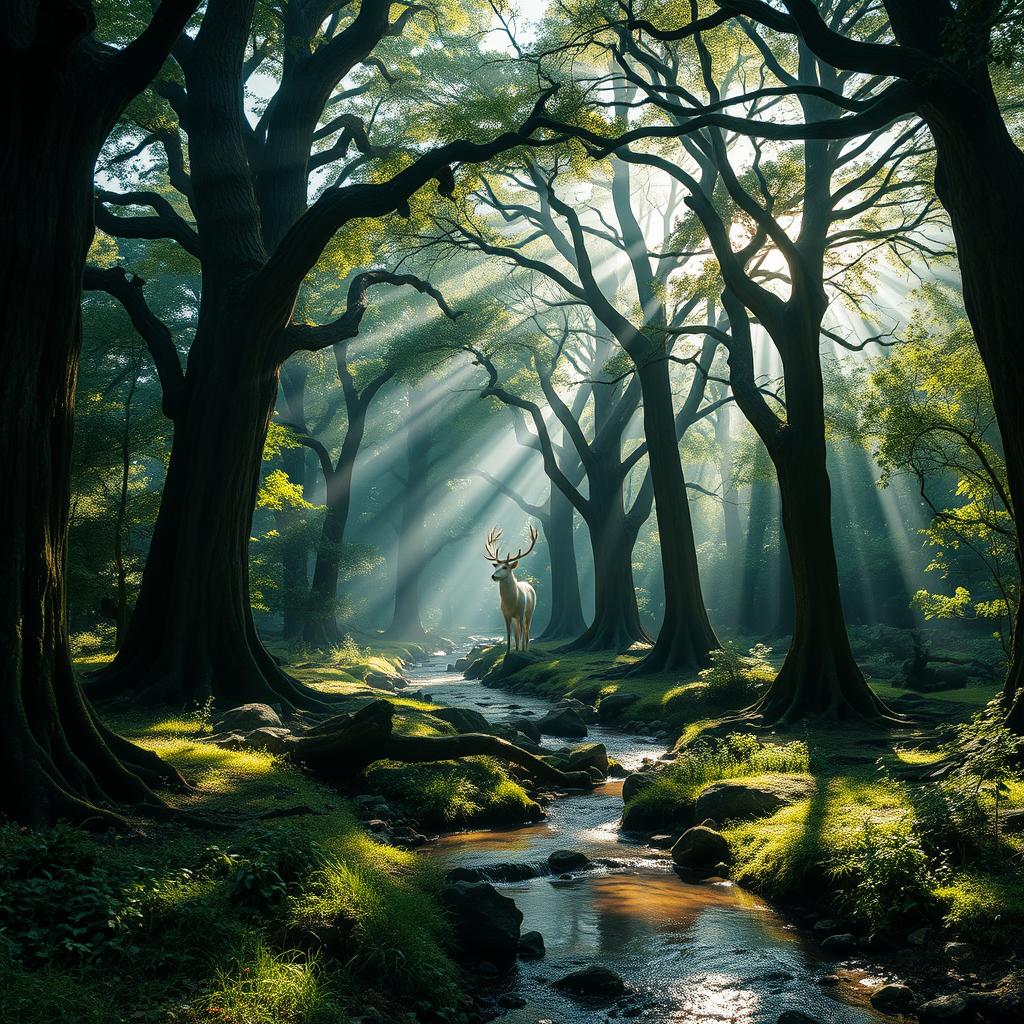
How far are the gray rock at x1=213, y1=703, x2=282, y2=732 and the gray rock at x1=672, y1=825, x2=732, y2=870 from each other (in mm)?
4811

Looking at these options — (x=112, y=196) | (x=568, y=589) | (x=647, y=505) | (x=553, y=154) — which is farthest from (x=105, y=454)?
(x=568, y=589)

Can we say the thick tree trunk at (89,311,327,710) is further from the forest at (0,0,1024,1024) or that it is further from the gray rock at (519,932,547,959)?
the gray rock at (519,932,547,959)

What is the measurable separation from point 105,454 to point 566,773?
12.5 meters

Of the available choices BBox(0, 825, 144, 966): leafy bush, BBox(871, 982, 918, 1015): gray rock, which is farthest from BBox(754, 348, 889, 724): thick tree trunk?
BBox(0, 825, 144, 966): leafy bush

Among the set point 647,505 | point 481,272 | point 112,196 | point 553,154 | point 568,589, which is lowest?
point 568,589

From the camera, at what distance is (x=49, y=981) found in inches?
149

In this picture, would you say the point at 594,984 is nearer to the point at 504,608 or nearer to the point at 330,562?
the point at 504,608

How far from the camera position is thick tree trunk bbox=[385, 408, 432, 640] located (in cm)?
3903

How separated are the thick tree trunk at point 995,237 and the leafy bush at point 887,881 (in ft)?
7.41

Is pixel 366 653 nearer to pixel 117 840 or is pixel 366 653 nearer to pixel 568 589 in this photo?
pixel 568 589

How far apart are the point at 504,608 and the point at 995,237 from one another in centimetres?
1811

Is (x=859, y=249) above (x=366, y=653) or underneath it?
above

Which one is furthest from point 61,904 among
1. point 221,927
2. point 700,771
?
point 700,771

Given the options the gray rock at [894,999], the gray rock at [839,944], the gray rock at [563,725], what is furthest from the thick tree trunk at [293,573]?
the gray rock at [894,999]
